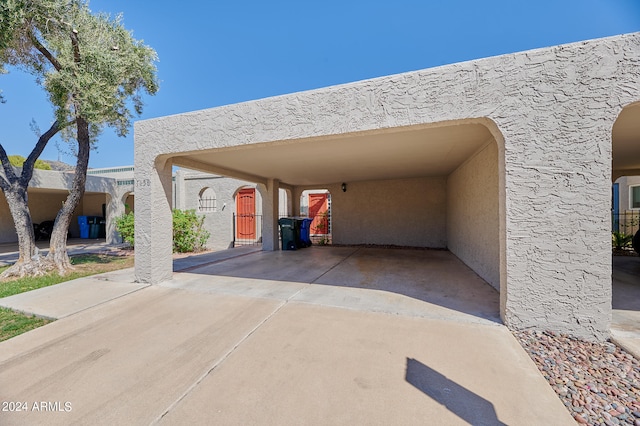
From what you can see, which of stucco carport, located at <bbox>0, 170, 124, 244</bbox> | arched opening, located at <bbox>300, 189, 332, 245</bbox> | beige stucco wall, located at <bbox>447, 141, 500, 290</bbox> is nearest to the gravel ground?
beige stucco wall, located at <bbox>447, 141, 500, 290</bbox>

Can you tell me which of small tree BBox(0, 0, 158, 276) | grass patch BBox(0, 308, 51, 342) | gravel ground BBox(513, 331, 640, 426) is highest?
small tree BBox(0, 0, 158, 276)

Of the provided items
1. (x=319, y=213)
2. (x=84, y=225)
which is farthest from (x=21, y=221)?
(x=319, y=213)

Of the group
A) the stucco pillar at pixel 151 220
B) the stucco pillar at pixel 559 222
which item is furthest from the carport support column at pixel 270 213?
the stucco pillar at pixel 559 222

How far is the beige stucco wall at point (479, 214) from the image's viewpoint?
4.91 metres

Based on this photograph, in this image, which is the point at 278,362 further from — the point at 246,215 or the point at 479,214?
the point at 246,215

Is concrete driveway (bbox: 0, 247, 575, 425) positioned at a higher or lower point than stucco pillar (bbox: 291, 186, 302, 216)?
lower

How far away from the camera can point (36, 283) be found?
601cm

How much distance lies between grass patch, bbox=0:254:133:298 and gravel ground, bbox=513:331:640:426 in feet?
29.6

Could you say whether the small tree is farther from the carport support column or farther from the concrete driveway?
the carport support column

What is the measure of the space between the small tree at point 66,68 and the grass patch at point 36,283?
22.3 inches

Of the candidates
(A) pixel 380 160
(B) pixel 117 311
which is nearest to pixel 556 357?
(A) pixel 380 160

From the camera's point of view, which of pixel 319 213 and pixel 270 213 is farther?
pixel 319 213

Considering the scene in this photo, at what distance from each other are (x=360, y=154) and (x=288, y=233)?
5673 mm

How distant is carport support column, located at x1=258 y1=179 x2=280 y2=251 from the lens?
1074 cm
